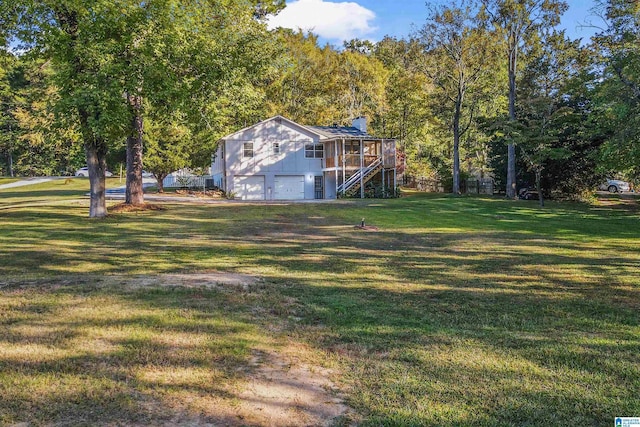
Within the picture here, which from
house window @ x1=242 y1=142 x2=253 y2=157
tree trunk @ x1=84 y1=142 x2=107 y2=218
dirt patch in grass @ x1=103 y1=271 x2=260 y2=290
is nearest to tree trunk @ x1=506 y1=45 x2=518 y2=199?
house window @ x1=242 y1=142 x2=253 y2=157

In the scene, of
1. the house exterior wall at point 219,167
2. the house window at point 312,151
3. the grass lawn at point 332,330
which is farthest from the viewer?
the house window at point 312,151

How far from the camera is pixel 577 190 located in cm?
3231

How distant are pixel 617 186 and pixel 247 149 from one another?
31.2m

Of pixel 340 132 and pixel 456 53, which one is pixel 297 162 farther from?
pixel 456 53

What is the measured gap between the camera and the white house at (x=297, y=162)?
3412 cm

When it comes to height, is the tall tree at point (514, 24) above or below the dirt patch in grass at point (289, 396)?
above

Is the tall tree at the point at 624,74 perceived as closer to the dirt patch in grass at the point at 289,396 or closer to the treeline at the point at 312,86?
the treeline at the point at 312,86

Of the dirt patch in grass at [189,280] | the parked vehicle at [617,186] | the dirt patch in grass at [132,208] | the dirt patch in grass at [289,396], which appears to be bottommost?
the dirt patch in grass at [289,396]

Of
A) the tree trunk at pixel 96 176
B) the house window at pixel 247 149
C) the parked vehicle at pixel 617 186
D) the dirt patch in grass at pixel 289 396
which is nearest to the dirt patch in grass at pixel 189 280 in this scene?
the dirt patch in grass at pixel 289 396

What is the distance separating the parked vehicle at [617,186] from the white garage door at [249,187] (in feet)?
94.5

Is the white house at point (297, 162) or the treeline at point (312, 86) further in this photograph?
the white house at point (297, 162)

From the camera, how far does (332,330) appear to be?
217 inches

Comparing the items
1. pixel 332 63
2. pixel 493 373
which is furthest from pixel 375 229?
pixel 332 63

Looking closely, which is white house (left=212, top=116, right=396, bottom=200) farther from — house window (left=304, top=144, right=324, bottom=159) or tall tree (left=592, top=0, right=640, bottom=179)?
tall tree (left=592, top=0, right=640, bottom=179)
